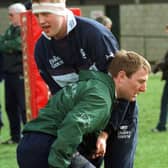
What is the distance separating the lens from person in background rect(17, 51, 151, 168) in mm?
4020

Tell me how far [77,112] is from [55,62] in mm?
767

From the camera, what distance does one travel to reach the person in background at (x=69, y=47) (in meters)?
4.43

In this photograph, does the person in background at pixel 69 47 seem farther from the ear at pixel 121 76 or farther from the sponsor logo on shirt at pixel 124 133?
the ear at pixel 121 76

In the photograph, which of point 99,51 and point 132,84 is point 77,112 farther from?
point 99,51

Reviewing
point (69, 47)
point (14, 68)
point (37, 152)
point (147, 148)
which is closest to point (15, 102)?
point (14, 68)

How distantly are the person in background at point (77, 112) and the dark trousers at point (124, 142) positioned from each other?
364mm

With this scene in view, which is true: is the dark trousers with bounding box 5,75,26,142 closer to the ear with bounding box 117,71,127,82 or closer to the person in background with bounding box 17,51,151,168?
the person in background with bounding box 17,51,151,168

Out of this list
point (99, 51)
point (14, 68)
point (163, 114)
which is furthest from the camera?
point (163, 114)

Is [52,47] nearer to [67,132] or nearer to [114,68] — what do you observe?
[114,68]

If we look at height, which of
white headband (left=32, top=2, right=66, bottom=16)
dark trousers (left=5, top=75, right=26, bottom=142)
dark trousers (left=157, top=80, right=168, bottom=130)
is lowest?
dark trousers (left=157, top=80, right=168, bottom=130)

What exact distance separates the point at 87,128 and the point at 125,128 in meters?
0.90

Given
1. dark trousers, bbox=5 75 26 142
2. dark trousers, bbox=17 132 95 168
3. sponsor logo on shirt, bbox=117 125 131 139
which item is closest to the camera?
dark trousers, bbox=17 132 95 168

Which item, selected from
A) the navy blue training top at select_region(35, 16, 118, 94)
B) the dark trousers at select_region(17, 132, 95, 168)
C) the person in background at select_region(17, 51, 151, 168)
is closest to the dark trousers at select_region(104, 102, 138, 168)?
the person in background at select_region(17, 51, 151, 168)

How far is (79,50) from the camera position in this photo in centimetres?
458
